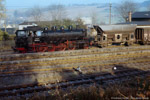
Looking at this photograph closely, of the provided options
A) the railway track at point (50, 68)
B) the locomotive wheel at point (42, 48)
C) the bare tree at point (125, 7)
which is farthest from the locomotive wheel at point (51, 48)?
the bare tree at point (125, 7)

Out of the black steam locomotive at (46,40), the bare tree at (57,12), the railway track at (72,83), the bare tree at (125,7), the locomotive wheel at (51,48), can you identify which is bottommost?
the railway track at (72,83)

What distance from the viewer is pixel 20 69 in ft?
41.8

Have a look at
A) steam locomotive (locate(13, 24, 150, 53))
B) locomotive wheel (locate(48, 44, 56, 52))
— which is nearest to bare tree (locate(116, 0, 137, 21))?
steam locomotive (locate(13, 24, 150, 53))

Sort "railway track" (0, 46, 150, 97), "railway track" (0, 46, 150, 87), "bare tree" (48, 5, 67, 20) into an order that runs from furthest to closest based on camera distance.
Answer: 1. "bare tree" (48, 5, 67, 20)
2. "railway track" (0, 46, 150, 87)
3. "railway track" (0, 46, 150, 97)

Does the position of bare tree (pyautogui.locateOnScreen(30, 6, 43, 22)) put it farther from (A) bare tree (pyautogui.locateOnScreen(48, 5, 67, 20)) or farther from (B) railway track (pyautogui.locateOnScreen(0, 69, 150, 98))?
(B) railway track (pyautogui.locateOnScreen(0, 69, 150, 98))

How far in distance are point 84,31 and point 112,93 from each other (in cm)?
1489

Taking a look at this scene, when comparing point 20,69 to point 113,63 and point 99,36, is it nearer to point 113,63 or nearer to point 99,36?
point 113,63

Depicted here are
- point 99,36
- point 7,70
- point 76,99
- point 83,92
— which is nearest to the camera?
point 76,99

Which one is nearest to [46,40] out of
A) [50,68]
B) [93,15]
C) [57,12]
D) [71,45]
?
[71,45]

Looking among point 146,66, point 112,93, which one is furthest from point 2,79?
point 146,66

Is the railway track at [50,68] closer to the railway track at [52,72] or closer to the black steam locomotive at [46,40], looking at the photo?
the railway track at [52,72]

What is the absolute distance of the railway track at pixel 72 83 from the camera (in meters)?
8.59

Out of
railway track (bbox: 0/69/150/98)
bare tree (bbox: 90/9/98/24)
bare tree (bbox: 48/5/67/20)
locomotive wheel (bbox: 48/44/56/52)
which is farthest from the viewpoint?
bare tree (bbox: 90/9/98/24)

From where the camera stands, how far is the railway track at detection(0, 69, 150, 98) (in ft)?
28.2
